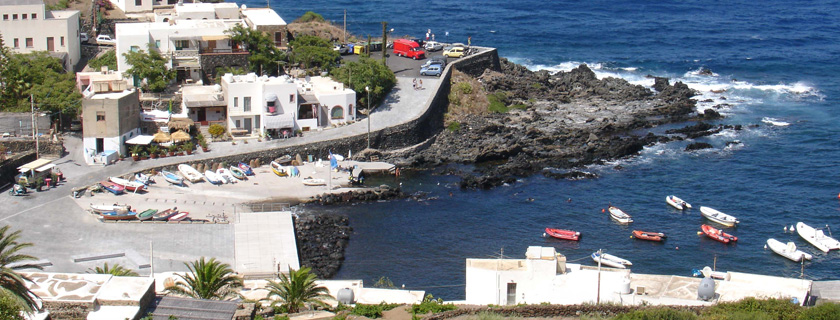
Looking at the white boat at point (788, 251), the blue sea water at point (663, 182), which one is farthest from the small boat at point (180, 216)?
the white boat at point (788, 251)

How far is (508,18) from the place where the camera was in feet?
474

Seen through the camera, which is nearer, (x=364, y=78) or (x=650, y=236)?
(x=650, y=236)

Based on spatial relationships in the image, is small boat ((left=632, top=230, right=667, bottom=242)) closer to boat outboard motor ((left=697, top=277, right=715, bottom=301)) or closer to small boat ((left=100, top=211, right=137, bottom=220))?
boat outboard motor ((left=697, top=277, right=715, bottom=301))

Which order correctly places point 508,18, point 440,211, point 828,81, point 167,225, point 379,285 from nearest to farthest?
point 379,285
point 167,225
point 440,211
point 828,81
point 508,18

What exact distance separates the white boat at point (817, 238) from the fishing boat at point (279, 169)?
3405 cm

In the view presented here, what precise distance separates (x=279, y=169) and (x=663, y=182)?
27468 millimetres

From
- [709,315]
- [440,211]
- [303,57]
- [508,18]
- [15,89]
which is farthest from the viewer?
[508,18]

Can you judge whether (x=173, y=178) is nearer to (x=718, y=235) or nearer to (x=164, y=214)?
(x=164, y=214)

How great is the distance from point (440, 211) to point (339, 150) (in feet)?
40.0

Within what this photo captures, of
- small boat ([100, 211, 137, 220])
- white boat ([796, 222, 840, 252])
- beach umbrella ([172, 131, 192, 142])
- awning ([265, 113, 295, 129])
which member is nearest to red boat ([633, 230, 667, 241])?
white boat ([796, 222, 840, 252])

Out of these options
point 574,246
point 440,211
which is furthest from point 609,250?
point 440,211

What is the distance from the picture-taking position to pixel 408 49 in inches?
3944

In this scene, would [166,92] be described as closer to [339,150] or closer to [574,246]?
[339,150]

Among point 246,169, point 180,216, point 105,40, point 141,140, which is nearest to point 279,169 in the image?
point 246,169
